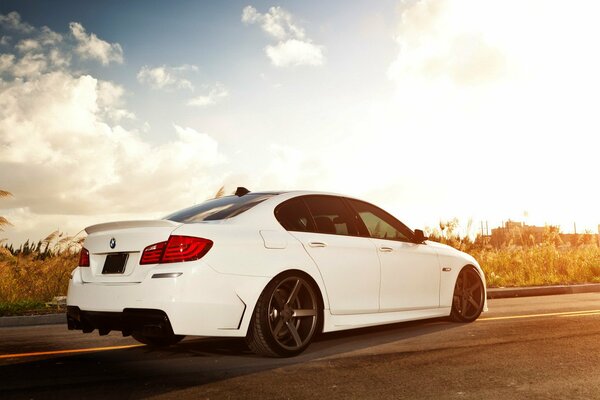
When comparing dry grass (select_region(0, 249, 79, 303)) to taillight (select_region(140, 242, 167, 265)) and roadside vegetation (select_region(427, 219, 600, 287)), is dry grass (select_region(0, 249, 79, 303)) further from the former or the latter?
roadside vegetation (select_region(427, 219, 600, 287))

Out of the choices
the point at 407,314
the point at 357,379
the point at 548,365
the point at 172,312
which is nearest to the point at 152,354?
the point at 172,312

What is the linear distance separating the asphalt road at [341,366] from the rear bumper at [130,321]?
1.18 ft

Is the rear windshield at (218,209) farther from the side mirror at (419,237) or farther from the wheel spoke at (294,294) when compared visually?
the side mirror at (419,237)

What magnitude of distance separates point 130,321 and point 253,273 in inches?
43.6

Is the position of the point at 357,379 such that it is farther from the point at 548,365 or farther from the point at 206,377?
the point at 548,365

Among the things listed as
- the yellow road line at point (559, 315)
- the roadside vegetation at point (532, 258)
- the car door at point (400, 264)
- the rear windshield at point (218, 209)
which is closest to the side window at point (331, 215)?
the car door at point (400, 264)

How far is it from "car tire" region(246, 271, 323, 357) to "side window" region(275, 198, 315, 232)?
0.51 meters

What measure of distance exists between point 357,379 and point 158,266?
188 cm

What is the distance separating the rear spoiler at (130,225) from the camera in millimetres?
5457

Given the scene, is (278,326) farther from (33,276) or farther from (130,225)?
(33,276)

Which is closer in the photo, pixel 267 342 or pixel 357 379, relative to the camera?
pixel 357 379

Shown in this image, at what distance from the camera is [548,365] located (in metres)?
5.46

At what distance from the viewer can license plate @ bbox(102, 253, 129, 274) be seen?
18.0 ft

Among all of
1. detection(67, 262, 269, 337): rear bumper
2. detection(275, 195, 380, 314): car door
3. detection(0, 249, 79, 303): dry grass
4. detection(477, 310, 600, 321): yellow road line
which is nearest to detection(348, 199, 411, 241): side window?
detection(275, 195, 380, 314): car door
